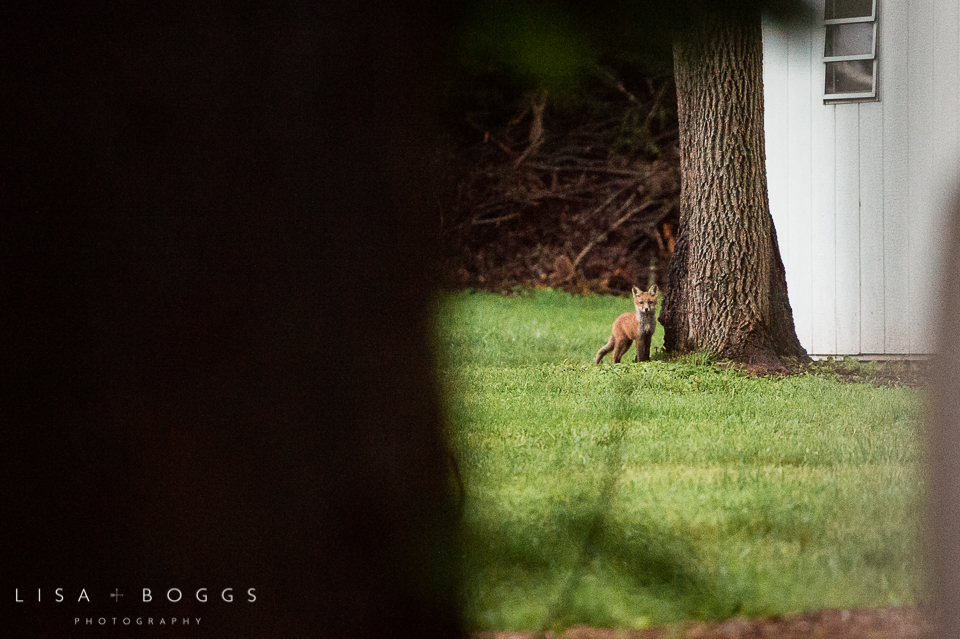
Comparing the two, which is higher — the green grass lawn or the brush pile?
the brush pile

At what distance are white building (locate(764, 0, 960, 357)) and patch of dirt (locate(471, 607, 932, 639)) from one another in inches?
12.8

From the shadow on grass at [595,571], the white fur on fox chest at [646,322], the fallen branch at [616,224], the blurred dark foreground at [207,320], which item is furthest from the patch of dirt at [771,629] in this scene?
the fallen branch at [616,224]

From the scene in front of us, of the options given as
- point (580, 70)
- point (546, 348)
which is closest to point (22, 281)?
point (580, 70)

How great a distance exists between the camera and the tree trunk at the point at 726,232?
1.02 m

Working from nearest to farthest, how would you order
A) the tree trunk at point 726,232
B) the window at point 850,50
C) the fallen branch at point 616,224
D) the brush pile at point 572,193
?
the window at point 850,50 < the tree trunk at point 726,232 < the brush pile at point 572,193 < the fallen branch at point 616,224

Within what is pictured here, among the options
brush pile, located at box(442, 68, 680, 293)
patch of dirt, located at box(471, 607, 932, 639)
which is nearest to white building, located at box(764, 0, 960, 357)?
brush pile, located at box(442, 68, 680, 293)

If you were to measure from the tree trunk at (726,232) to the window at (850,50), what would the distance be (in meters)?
0.09

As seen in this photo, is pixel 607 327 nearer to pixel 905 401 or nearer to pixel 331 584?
pixel 905 401

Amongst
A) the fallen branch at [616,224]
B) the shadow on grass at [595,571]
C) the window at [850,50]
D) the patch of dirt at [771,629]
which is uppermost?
the window at [850,50]

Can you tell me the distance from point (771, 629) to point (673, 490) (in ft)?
0.64

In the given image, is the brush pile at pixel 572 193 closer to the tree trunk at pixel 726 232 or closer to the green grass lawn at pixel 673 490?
the tree trunk at pixel 726 232

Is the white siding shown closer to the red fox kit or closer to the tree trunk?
the tree trunk

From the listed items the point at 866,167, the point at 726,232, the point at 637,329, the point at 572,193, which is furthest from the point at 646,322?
the point at 572,193

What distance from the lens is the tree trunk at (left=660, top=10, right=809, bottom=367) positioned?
1.02 metres
